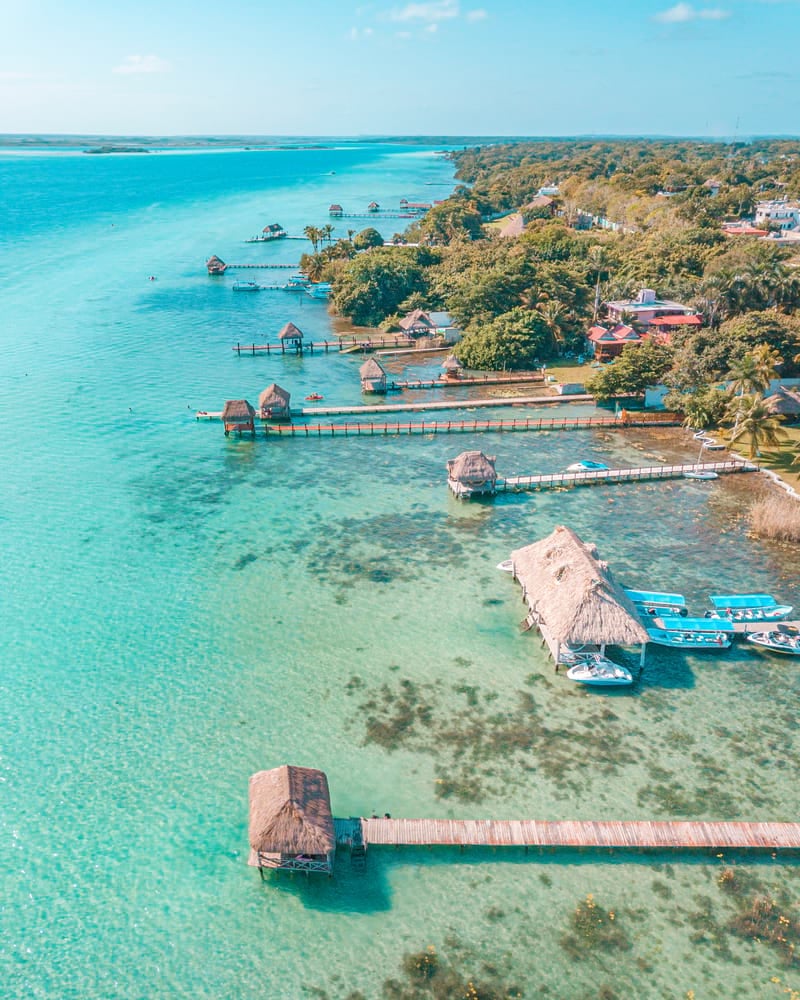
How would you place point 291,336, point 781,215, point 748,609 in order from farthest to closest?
point 781,215
point 291,336
point 748,609

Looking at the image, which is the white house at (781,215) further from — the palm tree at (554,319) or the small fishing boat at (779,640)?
the small fishing boat at (779,640)

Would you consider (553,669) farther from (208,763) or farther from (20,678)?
(20,678)

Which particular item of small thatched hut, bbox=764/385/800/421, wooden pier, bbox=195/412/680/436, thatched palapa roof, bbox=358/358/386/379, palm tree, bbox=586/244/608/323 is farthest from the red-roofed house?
A: thatched palapa roof, bbox=358/358/386/379

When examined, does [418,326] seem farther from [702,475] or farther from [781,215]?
[781,215]

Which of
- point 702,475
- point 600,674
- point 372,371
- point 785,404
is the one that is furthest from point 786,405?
point 600,674

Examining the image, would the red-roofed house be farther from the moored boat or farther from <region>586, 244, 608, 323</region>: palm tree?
the moored boat
